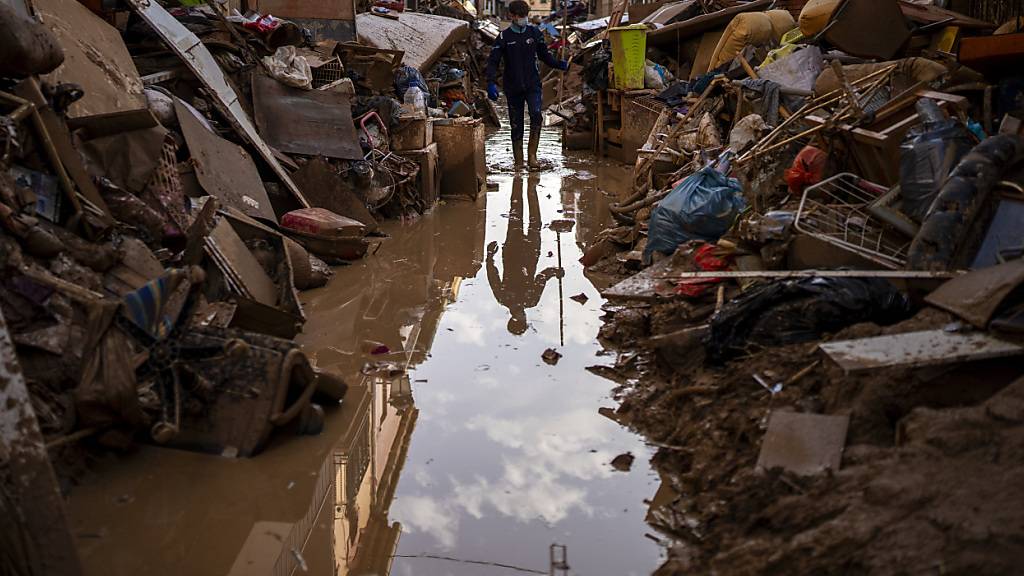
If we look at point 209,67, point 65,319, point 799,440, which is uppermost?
point 209,67

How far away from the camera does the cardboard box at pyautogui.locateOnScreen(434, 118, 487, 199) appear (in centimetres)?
976

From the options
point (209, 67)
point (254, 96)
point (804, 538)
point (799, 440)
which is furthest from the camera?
point (254, 96)

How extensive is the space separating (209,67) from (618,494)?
226 inches

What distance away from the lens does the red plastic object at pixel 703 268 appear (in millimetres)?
5168

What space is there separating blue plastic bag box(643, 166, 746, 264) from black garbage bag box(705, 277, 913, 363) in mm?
1747

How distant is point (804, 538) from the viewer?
8.74ft

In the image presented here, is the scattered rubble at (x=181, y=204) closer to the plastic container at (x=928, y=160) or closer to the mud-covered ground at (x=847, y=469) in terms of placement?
the mud-covered ground at (x=847, y=469)

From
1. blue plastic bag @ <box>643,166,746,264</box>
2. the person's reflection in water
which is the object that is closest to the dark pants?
the person's reflection in water

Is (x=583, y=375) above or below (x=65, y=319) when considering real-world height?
below

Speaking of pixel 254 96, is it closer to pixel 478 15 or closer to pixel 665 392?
pixel 665 392

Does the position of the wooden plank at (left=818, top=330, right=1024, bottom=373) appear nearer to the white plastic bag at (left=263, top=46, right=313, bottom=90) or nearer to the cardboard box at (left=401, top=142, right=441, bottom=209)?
the cardboard box at (left=401, top=142, right=441, bottom=209)

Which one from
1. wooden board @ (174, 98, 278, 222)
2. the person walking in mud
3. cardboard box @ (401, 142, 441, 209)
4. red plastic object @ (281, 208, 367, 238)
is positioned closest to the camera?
wooden board @ (174, 98, 278, 222)

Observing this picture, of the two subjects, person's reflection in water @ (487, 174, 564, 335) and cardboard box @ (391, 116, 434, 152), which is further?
cardboard box @ (391, 116, 434, 152)

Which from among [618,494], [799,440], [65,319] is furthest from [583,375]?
[65,319]
